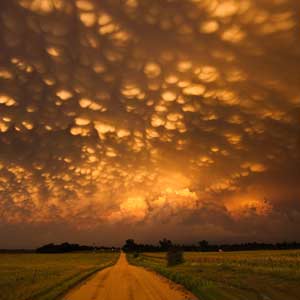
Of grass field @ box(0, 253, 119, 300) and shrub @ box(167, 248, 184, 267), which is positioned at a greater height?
shrub @ box(167, 248, 184, 267)

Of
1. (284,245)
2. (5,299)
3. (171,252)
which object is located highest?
(284,245)

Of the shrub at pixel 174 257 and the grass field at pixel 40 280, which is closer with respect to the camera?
the grass field at pixel 40 280

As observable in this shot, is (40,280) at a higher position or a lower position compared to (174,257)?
lower

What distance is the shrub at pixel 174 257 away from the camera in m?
55.1

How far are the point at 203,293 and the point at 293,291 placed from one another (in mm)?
5835

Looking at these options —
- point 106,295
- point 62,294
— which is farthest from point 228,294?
point 62,294

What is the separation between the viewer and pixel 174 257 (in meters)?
55.8

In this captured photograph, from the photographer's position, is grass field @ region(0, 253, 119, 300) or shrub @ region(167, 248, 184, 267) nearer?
grass field @ region(0, 253, 119, 300)

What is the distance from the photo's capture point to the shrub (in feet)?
181

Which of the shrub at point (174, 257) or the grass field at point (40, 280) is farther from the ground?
the shrub at point (174, 257)

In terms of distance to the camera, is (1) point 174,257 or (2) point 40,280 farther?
(1) point 174,257

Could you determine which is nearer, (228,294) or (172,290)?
(228,294)

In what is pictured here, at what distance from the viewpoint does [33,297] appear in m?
20.3

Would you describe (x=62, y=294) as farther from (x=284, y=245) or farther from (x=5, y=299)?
(x=284, y=245)
